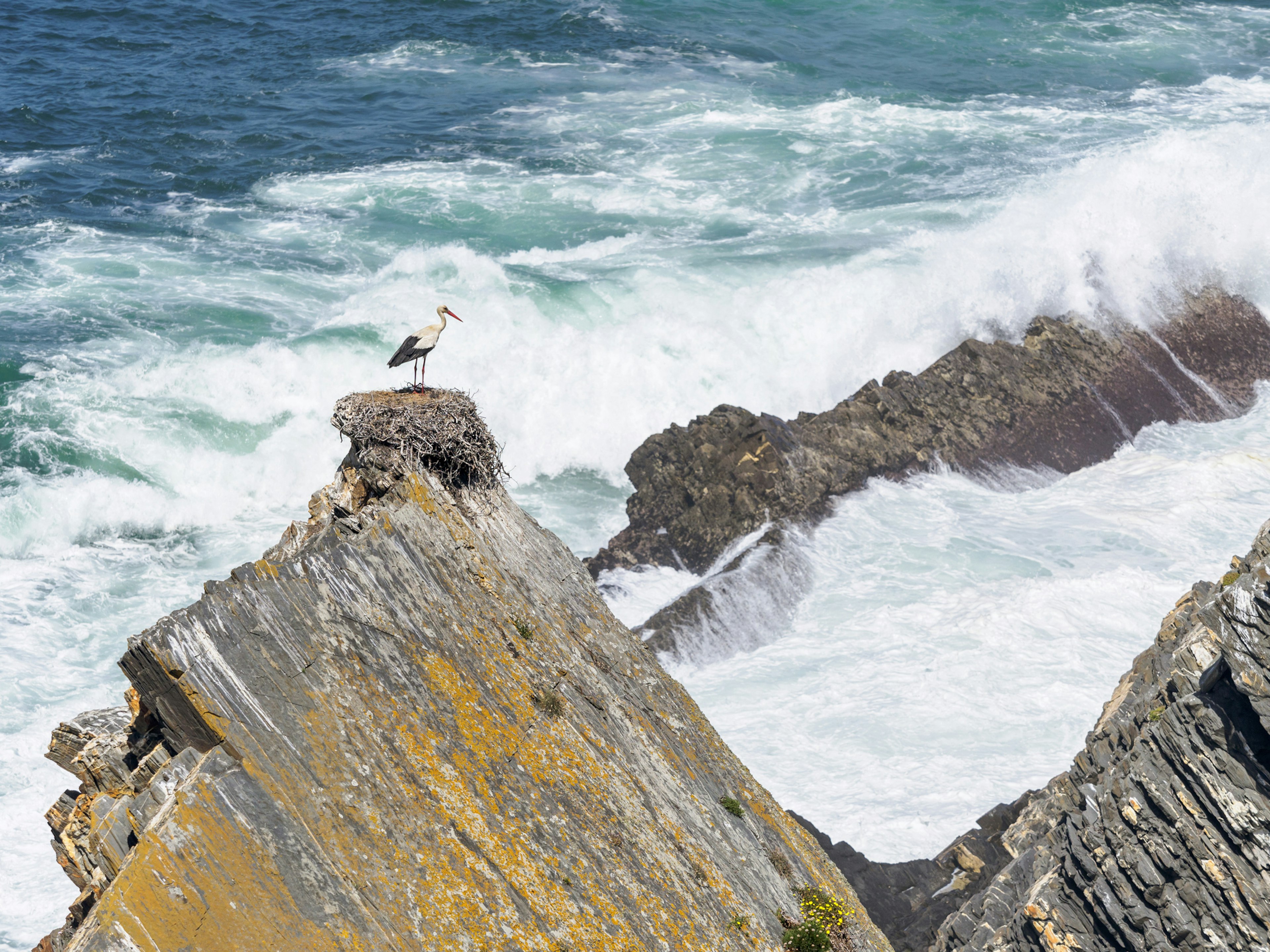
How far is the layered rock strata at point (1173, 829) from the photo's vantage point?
9.85 m

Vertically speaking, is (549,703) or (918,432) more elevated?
(549,703)

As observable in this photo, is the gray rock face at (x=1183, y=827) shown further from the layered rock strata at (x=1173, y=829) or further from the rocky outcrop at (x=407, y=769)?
the rocky outcrop at (x=407, y=769)

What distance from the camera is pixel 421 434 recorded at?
8.47 meters

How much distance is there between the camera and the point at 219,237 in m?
32.8

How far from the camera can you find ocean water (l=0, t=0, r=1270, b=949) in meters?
18.7

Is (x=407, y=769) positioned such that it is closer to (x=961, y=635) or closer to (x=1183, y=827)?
(x=1183, y=827)

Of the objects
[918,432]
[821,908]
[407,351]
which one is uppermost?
[407,351]

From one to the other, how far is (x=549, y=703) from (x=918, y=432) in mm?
17842

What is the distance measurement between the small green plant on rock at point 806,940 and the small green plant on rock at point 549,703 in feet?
8.74

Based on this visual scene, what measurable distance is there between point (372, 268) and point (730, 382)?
37.6 ft

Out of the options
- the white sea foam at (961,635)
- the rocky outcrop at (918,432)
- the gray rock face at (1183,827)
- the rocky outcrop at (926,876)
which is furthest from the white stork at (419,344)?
the rocky outcrop at (918,432)

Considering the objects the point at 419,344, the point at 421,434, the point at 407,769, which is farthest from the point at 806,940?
the point at 419,344

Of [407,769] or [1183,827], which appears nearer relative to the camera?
[407,769]

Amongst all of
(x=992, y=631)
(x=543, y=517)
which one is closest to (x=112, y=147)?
(x=543, y=517)
